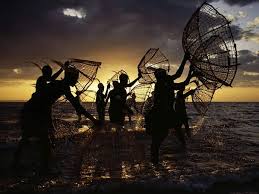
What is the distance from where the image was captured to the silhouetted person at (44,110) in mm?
6289

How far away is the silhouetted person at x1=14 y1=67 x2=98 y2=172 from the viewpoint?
6289mm

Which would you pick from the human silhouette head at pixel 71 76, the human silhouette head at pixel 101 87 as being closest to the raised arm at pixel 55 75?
the human silhouette head at pixel 71 76

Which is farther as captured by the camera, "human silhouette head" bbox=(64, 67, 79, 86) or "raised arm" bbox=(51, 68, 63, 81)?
"raised arm" bbox=(51, 68, 63, 81)

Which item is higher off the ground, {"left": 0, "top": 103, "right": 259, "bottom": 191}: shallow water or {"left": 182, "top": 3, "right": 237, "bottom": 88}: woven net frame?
{"left": 182, "top": 3, "right": 237, "bottom": 88}: woven net frame

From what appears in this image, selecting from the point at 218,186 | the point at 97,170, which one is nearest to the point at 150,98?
the point at 97,170

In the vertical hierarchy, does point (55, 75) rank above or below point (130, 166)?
above

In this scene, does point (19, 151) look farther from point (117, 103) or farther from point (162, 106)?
point (117, 103)

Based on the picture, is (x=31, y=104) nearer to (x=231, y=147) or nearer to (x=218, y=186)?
(x=218, y=186)

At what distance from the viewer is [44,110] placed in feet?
21.6

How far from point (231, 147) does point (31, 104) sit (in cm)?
705

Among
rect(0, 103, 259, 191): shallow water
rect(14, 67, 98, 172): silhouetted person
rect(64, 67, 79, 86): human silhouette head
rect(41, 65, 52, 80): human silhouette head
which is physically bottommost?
rect(0, 103, 259, 191): shallow water

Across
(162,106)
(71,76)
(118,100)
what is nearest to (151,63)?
(118,100)

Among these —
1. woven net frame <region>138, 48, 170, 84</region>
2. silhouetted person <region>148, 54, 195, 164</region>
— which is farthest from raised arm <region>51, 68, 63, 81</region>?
woven net frame <region>138, 48, 170, 84</region>

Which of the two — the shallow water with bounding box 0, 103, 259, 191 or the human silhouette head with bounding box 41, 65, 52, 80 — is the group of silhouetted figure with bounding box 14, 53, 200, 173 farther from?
the shallow water with bounding box 0, 103, 259, 191
